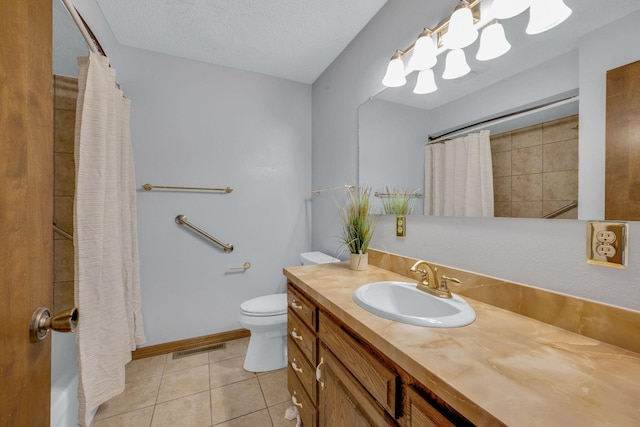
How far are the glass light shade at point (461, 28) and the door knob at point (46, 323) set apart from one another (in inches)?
59.2

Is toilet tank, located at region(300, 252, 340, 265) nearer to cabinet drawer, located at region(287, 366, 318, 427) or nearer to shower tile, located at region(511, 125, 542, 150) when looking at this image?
cabinet drawer, located at region(287, 366, 318, 427)

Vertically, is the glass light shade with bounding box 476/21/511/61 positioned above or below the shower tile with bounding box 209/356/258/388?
above

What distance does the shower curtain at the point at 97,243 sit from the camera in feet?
3.68

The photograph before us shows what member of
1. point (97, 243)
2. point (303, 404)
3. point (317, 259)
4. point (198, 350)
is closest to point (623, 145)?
point (303, 404)

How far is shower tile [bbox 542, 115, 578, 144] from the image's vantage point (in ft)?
2.43

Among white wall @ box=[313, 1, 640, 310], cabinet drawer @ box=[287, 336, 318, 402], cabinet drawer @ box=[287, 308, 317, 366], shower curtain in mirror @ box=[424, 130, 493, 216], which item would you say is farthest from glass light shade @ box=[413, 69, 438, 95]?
cabinet drawer @ box=[287, 336, 318, 402]

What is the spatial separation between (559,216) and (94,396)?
6.49 ft

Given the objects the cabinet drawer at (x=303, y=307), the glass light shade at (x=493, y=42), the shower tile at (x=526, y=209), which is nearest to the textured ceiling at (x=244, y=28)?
the glass light shade at (x=493, y=42)

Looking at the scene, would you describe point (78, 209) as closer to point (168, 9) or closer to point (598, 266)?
point (168, 9)

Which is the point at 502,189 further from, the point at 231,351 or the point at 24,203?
the point at 231,351

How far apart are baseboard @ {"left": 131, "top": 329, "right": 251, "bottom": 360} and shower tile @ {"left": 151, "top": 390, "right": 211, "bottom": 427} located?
1.85 feet

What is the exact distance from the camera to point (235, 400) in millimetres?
1513

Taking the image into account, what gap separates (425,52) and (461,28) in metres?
0.19

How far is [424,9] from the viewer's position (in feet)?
4.05
